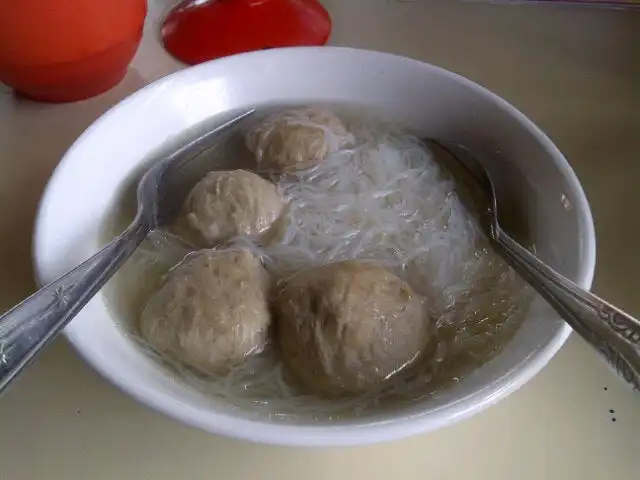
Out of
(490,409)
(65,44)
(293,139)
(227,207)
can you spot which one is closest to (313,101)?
(293,139)

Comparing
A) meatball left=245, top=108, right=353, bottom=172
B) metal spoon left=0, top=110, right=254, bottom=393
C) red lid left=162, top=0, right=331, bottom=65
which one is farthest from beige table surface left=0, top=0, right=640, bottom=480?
meatball left=245, top=108, right=353, bottom=172

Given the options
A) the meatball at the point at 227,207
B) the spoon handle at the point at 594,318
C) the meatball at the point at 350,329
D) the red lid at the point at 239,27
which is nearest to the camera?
the spoon handle at the point at 594,318

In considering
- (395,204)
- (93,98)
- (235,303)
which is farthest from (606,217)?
(93,98)

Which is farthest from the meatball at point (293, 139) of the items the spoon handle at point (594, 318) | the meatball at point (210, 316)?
the spoon handle at point (594, 318)

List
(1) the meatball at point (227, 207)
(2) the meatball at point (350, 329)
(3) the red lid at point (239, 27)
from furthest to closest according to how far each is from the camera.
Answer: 1. (3) the red lid at point (239, 27)
2. (1) the meatball at point (227, 207)
3. (2) the meatball at point (350, 329)

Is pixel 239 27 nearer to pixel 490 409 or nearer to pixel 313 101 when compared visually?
pixel 313 101

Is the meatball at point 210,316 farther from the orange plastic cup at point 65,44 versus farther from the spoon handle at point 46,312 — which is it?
the orange plastic cup at point 65,44

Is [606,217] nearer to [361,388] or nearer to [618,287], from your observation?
[618,287]

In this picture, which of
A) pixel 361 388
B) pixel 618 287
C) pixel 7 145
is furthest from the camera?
pixel 7 145
